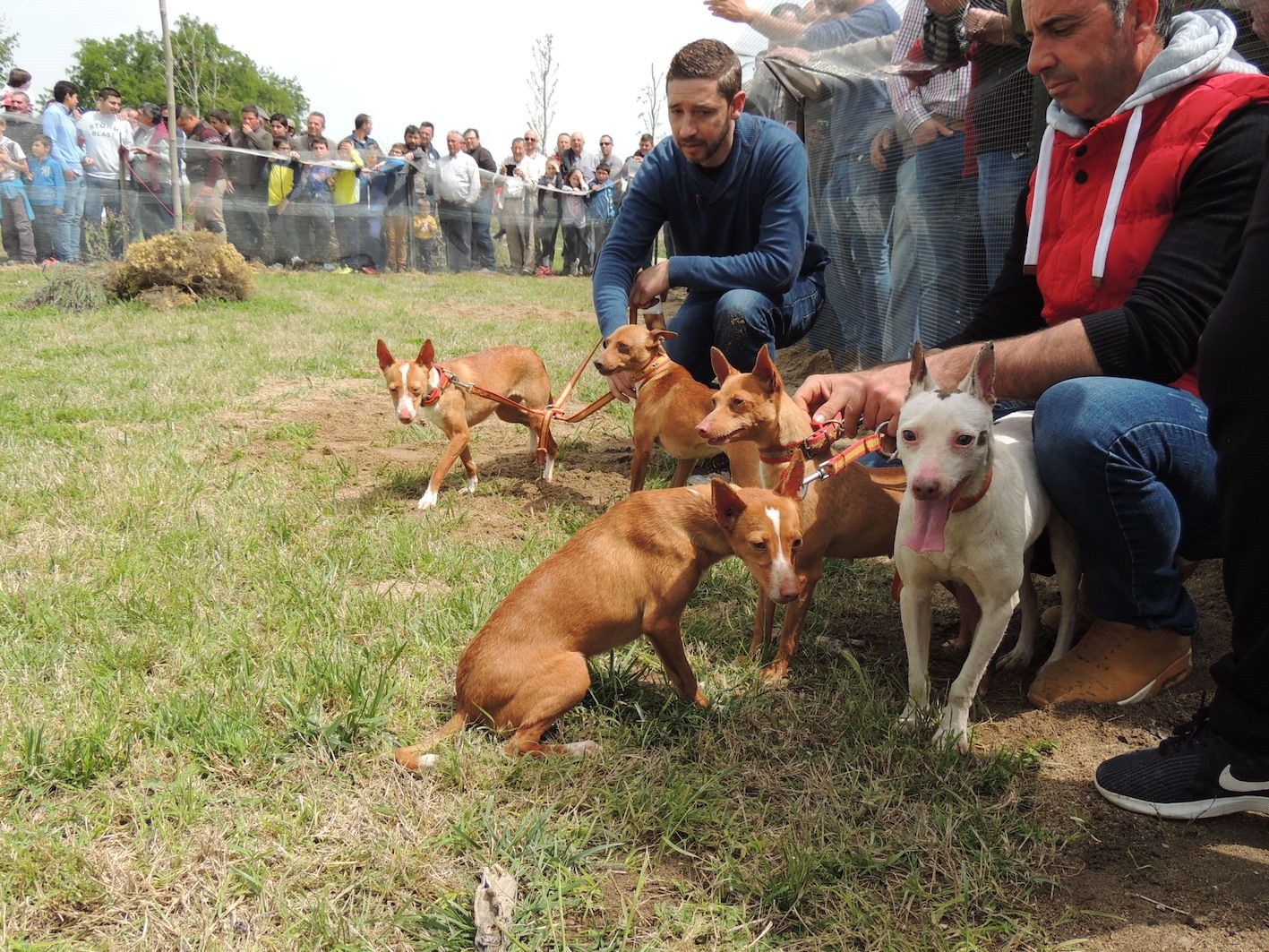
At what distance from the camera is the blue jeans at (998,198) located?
15.3 ft

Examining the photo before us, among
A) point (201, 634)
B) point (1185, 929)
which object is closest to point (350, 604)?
point (201, 634)

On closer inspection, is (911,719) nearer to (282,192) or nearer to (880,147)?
(880,147)

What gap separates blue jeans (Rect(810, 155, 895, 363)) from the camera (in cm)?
645

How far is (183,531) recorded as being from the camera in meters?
3.97

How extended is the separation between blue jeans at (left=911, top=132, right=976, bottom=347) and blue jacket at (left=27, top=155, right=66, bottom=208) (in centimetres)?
1412

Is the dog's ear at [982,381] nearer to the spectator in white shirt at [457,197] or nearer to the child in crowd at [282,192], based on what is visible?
the child in crowd at [282,192]

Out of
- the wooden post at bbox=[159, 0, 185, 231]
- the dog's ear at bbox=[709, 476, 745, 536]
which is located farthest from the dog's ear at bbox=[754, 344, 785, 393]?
the wooden post at bbox=[159, 0, 185, 231]

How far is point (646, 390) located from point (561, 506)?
0.78m

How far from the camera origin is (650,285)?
5.16 meters

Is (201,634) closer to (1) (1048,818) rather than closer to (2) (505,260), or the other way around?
(1) (1048,818)

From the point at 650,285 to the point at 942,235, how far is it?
5.99ft

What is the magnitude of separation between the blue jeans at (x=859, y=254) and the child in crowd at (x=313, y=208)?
12325 millimetres

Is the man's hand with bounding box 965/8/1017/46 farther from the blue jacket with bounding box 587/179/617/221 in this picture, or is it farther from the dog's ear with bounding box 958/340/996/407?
the blue jacket with bounding box 587/179/617/221

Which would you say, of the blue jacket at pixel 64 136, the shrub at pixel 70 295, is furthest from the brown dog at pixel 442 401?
the blue jacket at pixel 64 136
